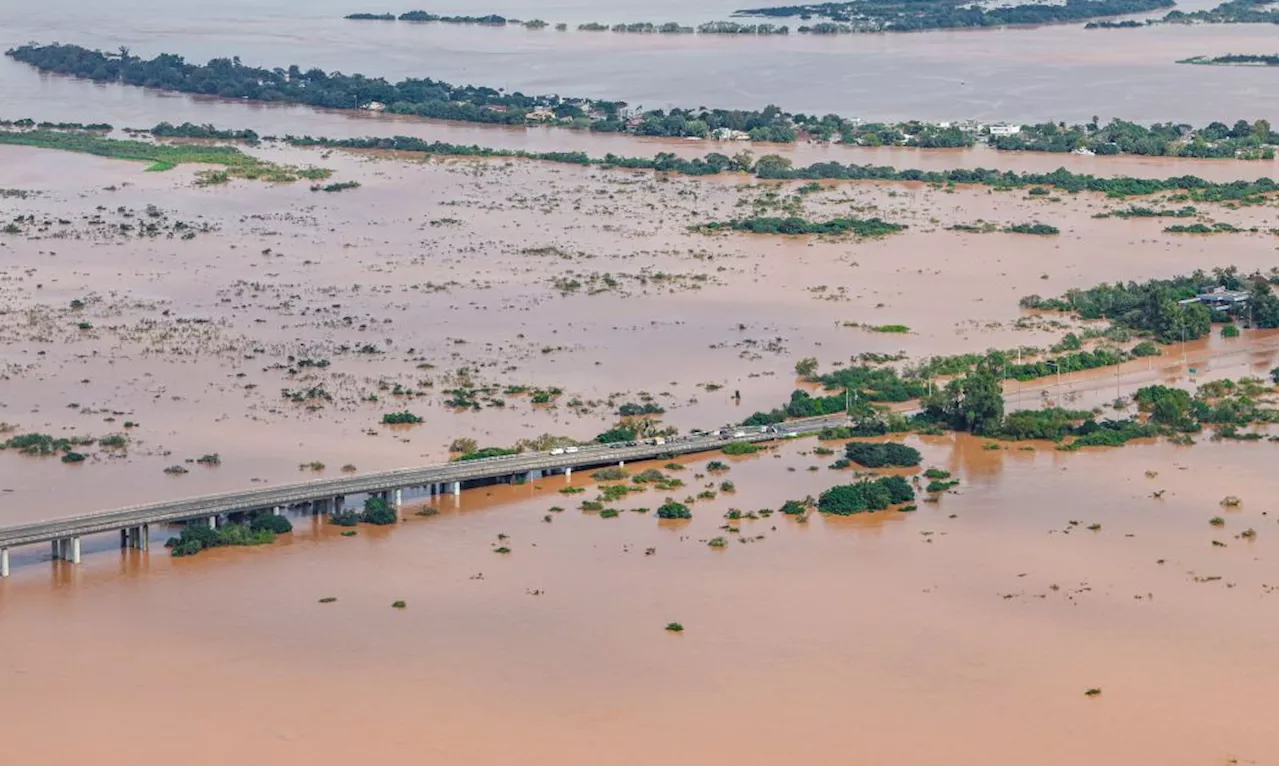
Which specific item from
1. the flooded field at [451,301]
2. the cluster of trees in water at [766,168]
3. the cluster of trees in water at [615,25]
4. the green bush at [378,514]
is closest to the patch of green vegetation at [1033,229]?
the flooded field at [451,301]

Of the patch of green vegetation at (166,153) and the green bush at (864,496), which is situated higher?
the patch of green vegetation at (166,153)

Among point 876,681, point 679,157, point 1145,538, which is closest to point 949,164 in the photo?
point 679,157

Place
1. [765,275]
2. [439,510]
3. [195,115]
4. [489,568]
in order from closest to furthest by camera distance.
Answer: [489,568] < [439,510] < [765,275] < [195,115]

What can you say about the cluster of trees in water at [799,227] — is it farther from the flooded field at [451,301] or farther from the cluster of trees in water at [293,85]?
the cluster of trees in water at [293,85]

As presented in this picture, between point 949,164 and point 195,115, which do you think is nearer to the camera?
point 949,164

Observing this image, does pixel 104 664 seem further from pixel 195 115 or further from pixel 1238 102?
pixel 1238 102

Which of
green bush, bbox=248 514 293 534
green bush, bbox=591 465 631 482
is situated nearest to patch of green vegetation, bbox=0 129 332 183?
green bush, bbox=591 465 631 482

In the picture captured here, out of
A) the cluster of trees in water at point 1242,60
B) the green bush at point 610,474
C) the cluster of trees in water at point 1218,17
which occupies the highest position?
the cluster of trees in water at point 1218,17
